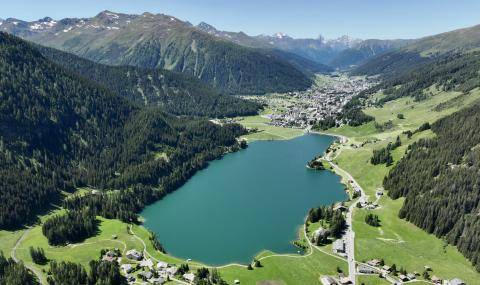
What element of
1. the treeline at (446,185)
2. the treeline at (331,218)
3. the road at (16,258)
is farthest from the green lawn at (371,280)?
the road at (16,258)

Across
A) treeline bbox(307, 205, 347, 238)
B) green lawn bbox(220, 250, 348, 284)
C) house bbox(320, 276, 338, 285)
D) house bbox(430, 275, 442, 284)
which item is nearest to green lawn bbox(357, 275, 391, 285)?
green lawn bbox(220, 250, 348, 284)

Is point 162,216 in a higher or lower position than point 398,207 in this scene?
lower

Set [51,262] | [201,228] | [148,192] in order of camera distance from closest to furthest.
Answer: [51,262] → [201,228] → [148,192]

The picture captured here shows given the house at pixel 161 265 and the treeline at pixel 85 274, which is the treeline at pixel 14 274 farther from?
the house at pixel 161 265

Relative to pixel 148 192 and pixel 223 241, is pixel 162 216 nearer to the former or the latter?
pixel 148 192

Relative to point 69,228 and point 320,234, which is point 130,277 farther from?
point 320,234

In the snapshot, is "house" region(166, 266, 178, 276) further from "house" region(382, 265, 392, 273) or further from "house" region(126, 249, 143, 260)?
"house" region(382, 265, 392, 273)

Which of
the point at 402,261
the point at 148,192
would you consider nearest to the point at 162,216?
the point at 148,192
